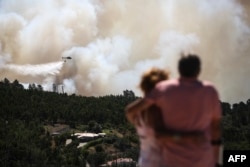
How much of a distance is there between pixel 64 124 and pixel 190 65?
14877 centimetres

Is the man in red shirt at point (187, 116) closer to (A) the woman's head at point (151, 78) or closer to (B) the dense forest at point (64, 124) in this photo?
(A) the woman's head at point (151, 78)

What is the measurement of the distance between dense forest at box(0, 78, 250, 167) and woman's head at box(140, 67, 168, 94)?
80.7 meters

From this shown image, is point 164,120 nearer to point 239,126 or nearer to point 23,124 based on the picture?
point 239,126

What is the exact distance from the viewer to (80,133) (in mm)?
145125

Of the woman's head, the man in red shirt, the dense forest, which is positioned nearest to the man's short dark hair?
the man in red shirt

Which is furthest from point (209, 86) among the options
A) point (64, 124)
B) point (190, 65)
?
point (64, 124)

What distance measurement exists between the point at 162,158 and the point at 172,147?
15 cm

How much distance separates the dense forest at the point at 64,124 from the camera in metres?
111

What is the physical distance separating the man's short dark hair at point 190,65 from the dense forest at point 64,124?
265 feet

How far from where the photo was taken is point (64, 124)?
15262cm

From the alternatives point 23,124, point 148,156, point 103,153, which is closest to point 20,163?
point 103,153

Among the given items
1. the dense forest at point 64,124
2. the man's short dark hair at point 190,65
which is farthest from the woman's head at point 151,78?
the dense forest at point 64,124

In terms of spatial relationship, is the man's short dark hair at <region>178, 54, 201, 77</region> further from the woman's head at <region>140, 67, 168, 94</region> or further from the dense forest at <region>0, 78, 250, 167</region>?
the dense forest at <region>0, 78, 250, 167</region>

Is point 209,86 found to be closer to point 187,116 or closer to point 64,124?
point 187,116
